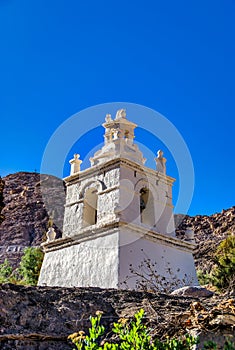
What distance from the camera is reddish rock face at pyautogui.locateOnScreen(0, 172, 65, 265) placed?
52.3 metres

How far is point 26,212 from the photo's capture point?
63.9 metres

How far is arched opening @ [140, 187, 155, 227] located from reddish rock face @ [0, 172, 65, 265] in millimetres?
33135

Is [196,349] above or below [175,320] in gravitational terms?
below

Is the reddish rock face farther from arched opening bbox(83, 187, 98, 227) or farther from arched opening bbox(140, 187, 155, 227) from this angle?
arched opening bbox(140, 187, 155, 227)

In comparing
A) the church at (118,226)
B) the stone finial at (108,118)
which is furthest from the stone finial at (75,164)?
the stone finial at (108,118)

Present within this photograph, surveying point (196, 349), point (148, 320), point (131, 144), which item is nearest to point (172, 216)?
point (131, 144)

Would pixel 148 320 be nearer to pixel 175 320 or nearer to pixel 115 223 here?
pixel 175 320

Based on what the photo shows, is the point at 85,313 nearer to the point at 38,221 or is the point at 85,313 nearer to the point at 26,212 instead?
the point at 38,221

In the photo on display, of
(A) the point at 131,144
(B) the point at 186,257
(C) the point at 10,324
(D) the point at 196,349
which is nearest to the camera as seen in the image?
(D) the point at 196,349

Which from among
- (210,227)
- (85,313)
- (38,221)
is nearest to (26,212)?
(38,221)

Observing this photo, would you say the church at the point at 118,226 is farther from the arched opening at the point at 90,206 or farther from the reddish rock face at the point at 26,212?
the reddish rock face at the point at 26,212

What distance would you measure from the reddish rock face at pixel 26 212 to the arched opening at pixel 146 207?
109ft

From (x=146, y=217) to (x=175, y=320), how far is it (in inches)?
351

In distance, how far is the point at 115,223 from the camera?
1120 cm
